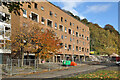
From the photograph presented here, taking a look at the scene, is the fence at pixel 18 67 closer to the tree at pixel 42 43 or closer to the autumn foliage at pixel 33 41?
the tree at pixel 42 43

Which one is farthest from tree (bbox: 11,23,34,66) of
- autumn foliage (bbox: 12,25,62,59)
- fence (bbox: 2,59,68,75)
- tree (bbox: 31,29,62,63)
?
fence (bbox: 2,59,68,75)

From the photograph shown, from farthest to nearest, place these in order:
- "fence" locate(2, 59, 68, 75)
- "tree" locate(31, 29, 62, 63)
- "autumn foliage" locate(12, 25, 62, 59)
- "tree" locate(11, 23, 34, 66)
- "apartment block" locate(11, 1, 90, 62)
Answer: "apartment block" locate(11, 1, 90, 62)
"tree" locate(31, 29, 62, 63)
"autumn foliage" locate(12, 25, 62, 59)
"tree" locate(11, 23, 34, 66)
"fence" locate(2, 59, 68, 75)

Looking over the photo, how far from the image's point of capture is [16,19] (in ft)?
93.6

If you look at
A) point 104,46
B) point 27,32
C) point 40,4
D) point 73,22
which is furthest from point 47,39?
point 104,46

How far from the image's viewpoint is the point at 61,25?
149ft

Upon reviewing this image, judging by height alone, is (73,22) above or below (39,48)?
above

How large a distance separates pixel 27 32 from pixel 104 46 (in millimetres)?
56436

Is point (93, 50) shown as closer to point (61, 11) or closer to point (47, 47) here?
point (61, 11)

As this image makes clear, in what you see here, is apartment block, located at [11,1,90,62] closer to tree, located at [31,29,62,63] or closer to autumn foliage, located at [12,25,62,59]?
autumn foliage, located at [12,25,62,59]

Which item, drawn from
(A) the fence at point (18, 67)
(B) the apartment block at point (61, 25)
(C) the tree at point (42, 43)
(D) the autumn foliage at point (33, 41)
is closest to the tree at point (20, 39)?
(D) the autumn foliage at point (33, 41)

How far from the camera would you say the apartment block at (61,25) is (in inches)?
1300

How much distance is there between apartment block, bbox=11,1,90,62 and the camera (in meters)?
33.0

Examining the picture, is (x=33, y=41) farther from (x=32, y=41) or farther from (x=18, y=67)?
(x=18, y=67)

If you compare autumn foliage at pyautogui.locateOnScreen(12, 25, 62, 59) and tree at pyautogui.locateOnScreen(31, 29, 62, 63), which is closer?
autumn foliage at pyautogui.locateOnScreen(12, 25, 62, 59)
